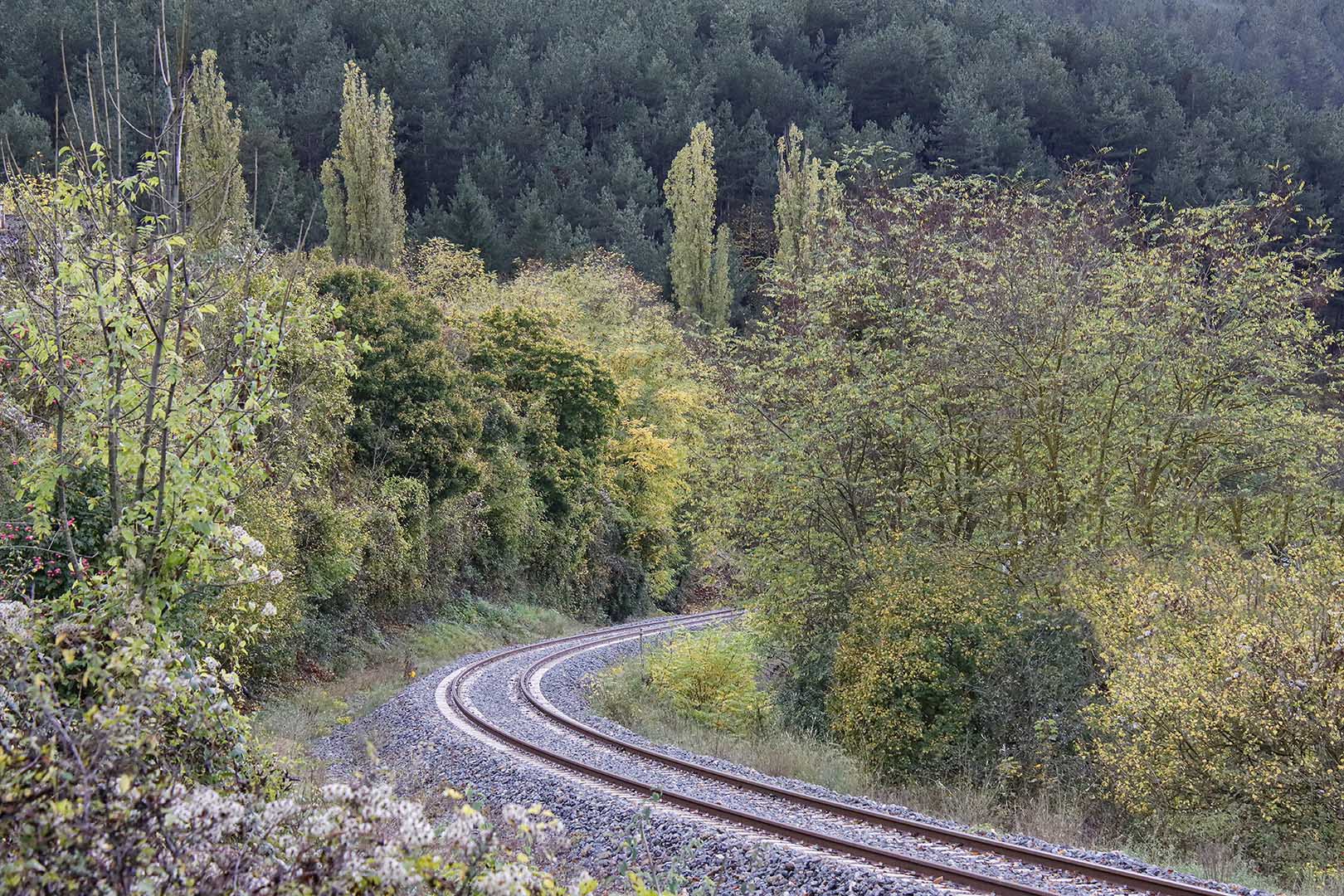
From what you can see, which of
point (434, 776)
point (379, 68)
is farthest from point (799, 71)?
point (434, 776)

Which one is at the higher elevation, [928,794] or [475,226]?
[475,226]

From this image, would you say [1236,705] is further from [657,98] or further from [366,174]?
[657,98]

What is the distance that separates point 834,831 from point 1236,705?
4805 millimetres

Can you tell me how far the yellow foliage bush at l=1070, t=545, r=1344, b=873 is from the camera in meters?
11.4

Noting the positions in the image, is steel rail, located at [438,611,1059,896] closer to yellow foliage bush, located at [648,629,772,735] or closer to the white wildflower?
yellow foliage bush, located at [648,629,772,735]

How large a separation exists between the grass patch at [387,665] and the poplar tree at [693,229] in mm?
27187

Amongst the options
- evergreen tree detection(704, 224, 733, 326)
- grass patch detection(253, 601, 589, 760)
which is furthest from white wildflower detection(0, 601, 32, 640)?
evergreen tree detection(704, 224, 733, 326)

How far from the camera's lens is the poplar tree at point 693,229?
61281mm

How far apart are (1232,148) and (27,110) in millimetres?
67683

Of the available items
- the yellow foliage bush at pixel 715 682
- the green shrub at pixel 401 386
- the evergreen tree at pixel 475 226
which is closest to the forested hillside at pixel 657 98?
the evergreen tree at pixel 475 226

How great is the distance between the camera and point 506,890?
3.45 m

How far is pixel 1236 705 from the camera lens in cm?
1194

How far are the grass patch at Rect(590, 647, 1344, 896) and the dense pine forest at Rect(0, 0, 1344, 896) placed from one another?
5.9 inches

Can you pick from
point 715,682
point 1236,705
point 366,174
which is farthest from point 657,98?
point 1236,705
